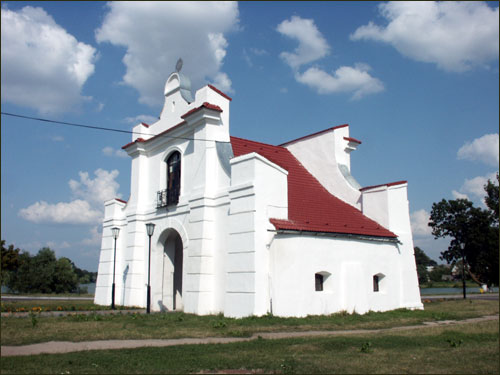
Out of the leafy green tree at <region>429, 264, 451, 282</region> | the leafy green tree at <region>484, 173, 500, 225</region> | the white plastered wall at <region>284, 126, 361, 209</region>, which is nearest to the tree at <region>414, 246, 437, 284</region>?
the leafy green tree at <region>429, 264, 451, 282</region>

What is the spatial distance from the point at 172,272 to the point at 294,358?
42.3 feet

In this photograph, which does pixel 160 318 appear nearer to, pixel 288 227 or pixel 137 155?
pixel 288 227

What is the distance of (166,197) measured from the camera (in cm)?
2009

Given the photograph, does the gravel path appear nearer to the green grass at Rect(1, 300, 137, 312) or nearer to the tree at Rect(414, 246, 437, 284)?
the green grass at Rect(1, 300, 137, 312)

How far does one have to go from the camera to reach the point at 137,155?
73.2 feet

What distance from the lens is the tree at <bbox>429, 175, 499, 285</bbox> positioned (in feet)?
91.9

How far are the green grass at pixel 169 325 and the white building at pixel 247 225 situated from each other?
96cm

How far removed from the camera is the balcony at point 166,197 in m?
19.5

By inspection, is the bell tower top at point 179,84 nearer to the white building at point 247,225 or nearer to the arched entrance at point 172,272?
the white building at point 247,225

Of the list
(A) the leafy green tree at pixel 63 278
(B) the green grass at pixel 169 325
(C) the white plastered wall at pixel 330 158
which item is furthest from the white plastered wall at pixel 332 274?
(A) the leafy green tree at pixel 63 278

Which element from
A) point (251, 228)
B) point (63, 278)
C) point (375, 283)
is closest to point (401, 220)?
point (375, 283)

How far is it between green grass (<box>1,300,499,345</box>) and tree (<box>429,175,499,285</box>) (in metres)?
13.8

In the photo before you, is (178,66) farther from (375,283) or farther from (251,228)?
(375,283)

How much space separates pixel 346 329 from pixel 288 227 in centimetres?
373
